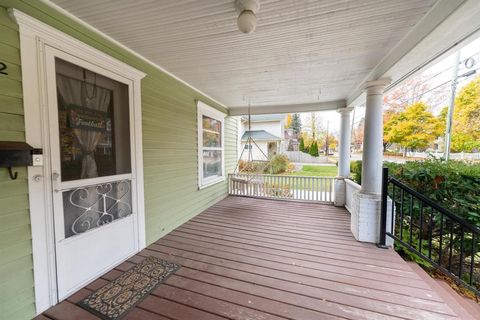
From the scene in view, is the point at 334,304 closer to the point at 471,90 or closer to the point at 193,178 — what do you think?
the point at 193,178

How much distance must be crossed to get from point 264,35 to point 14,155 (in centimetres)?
244

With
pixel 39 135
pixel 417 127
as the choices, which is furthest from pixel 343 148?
pixel 417 127

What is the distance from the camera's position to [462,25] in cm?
157

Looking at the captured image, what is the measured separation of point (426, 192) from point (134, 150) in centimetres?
437

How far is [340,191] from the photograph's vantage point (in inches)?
188

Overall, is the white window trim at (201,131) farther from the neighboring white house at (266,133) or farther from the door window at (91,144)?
the neighboring white house at (266,133)

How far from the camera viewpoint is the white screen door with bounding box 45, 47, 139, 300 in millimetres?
1754

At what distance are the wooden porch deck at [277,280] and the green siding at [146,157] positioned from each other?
36 cm

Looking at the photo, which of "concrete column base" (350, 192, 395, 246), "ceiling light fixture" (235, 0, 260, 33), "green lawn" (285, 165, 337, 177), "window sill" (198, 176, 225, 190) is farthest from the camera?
"green lawn" (285, 165, 337, 177)

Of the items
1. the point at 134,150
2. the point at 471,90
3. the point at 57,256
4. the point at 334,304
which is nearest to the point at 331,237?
the point at 334,304

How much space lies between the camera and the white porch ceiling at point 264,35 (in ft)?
5.39

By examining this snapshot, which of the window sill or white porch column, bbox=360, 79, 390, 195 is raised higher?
white porch column, bbox=360, 79, 390, 195

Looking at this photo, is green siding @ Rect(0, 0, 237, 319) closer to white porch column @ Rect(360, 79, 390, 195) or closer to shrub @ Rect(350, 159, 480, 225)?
white porch column @ Rect(360, 79, 390, 195)

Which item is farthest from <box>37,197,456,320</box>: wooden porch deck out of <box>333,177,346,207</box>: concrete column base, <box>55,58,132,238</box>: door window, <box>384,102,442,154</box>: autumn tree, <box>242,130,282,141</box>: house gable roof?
<box>242,130,282,141</box>: house gable roof
